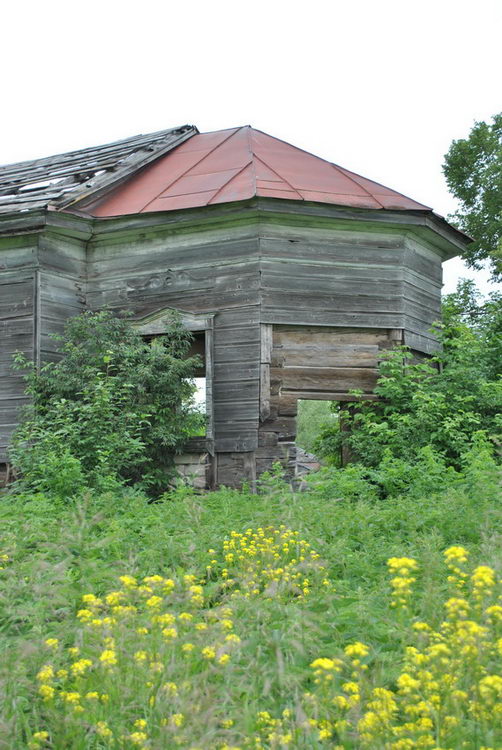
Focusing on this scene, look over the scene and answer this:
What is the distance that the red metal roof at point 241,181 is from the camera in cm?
1215

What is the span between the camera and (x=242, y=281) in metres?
11.8

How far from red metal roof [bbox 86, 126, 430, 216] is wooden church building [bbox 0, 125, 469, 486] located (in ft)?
0.17

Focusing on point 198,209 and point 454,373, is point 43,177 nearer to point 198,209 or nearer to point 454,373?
point 198,209

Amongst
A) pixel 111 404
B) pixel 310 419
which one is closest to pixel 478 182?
pixel 310 419

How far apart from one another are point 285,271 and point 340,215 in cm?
122

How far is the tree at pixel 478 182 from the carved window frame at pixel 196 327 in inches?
736

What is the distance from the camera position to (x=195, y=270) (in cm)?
1212

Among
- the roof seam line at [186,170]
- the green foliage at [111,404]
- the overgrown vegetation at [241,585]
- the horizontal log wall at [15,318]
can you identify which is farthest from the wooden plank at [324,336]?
the horizontal log wall at [15,318]

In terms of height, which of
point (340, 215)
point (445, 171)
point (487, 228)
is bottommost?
point (340, 215)

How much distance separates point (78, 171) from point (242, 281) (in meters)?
4.58

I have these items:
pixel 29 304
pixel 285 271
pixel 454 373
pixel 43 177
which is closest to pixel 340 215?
pixel 285 271

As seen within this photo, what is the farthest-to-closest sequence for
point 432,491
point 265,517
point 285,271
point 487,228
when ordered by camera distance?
point 487,228
point 285,271
point 432,491
point 265,517

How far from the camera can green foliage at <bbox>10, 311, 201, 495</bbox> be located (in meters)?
10.4

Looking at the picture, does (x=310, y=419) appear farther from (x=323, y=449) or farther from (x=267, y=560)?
(x=267, y=560)
